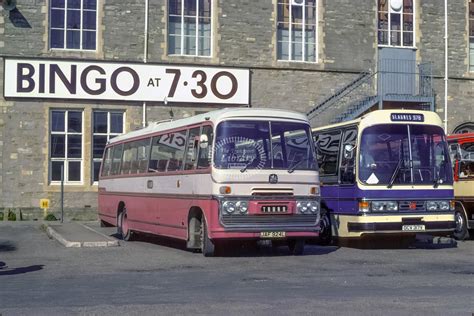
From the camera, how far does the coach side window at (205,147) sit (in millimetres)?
14711

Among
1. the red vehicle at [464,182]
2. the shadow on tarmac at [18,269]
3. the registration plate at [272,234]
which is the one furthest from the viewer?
the red vehicle at [464,182]

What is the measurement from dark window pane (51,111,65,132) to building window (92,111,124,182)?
1083mm

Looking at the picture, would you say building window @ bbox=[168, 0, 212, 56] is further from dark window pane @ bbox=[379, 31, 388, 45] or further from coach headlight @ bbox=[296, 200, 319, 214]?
coach headlight @ bbox=[296, 200, 319, 214]

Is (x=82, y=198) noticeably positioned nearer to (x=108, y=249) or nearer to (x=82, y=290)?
(x=108, y=249)

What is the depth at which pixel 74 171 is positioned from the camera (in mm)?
27969

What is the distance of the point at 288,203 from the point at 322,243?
13.3 ft

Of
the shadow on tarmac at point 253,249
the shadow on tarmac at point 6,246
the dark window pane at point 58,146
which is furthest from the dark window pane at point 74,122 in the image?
the shadow on tarmac at point 253,249

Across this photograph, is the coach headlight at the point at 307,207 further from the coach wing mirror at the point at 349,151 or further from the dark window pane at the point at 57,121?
the dark window pane at the point at 57,121

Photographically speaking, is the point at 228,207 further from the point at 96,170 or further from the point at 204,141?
the point at 96,170

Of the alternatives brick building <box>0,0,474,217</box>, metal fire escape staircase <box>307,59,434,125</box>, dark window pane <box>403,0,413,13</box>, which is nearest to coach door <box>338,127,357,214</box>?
metal fire escape staircase <box>307,59,434,125</box>

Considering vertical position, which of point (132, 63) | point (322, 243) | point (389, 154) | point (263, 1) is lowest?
point (322, 243)

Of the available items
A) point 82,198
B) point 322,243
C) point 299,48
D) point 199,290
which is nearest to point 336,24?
point 299,48

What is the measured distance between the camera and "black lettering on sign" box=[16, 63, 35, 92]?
89.7ft

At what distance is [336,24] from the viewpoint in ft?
98.3
